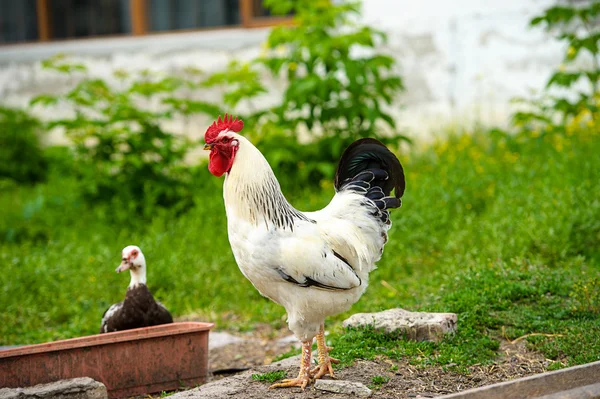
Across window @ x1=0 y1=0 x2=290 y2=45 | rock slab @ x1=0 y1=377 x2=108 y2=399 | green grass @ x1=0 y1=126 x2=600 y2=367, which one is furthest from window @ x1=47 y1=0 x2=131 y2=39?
rock slab @ x1=0 y1=377 x2=108 y2=399

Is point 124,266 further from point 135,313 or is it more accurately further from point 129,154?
point 129,154

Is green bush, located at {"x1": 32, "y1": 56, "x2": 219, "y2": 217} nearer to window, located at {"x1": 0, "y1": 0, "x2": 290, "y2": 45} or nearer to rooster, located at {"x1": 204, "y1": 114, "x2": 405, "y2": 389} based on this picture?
window, located at {"x1": 0, "y1": 0, "x2": 290, "y2": 45}

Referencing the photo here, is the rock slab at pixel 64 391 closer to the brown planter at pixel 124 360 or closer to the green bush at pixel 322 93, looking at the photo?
the brown planter at pixel 124 360

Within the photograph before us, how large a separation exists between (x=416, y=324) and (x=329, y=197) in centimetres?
397

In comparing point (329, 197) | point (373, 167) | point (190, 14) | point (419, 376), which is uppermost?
point (190, 14)

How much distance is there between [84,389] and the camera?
4.28 metres

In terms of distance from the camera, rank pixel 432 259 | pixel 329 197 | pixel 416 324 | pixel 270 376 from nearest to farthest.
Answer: pixel 270 376 < pixel 416 324 < pixel 432 259 < pixel 329 197

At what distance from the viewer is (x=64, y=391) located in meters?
4.24

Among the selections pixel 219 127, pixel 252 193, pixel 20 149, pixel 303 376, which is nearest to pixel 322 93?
pixel 219 127

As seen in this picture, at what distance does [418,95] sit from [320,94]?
2.59 metres

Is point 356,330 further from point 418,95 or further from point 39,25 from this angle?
point 39,25

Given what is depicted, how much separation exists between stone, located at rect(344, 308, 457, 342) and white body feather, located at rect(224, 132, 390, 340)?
717mm

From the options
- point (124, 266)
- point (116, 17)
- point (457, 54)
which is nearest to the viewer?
point (124, 266)

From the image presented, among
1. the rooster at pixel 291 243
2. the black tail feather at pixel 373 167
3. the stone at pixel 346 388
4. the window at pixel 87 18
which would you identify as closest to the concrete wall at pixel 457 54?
the window at pixel 87 18
